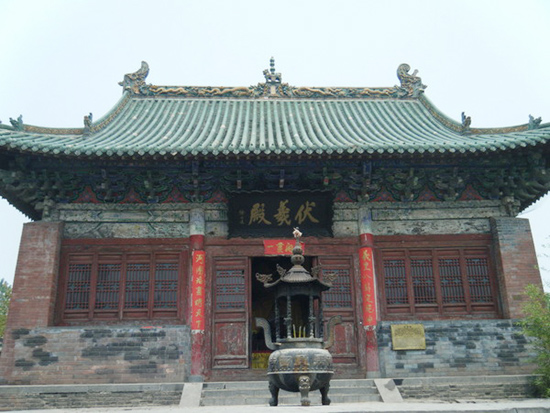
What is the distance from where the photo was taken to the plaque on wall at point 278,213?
10.9 metres

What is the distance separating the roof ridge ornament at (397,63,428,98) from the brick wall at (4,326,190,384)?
9642mm

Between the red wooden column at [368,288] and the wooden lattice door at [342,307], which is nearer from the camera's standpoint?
the red wooden column at [368,288]

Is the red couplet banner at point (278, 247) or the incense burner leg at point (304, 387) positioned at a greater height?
the red couplet banner at point (278, 247)

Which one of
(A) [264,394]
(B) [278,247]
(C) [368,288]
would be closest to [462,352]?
(C) [368,288]

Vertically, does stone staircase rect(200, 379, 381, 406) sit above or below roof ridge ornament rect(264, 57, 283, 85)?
below

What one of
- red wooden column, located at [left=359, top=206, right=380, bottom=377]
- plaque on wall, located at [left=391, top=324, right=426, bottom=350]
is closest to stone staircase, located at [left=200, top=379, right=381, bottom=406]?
red wooden column, located at [left=359, top=206, right=380, bottom=377]

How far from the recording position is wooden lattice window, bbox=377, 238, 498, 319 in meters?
10.7

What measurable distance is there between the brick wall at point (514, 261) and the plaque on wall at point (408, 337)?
1828 mm

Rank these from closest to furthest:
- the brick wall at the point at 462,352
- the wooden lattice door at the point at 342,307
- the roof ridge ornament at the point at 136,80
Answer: the brick wall at the point at 462,352
the wooden lattice door at the point at 342,307
the roof ridge ornament at the point at 136,80

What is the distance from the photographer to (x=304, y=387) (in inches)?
269

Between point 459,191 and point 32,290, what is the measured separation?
29.1ft

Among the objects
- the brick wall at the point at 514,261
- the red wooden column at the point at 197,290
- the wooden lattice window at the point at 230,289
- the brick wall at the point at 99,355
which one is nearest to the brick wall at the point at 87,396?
the brick wall at the point at 99,355

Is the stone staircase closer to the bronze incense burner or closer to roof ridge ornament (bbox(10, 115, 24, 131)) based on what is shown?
the bronze incense burner

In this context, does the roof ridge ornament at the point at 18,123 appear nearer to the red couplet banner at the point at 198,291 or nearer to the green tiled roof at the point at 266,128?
the green tiled roof at the point at 266,128
